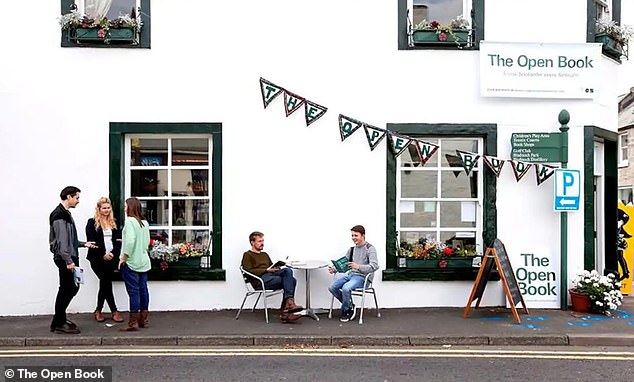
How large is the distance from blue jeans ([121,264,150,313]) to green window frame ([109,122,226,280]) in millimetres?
1160

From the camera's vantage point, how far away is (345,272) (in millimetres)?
9094

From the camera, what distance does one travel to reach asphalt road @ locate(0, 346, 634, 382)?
6.41 metres

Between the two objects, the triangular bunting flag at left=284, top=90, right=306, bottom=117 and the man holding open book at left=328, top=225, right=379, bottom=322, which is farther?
the triangular bunting flag at left=284, top=90, right=306, bottom=117

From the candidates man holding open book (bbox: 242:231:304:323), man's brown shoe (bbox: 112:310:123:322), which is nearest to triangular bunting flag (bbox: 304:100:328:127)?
man holding open book (bbox: 242:231:304:323)

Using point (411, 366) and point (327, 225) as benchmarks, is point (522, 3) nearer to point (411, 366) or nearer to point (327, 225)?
point (327, 225)

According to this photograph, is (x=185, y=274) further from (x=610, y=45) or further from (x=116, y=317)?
(x=610, y=45)

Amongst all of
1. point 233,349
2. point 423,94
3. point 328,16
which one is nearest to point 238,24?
point 328,16

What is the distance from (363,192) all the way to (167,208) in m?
3.09

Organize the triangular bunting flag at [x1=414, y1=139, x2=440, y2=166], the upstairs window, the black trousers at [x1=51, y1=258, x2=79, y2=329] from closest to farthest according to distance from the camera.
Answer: the black trousers at [x1=51, y1=258, x2=79, y2=329]
the triangular bunting flag at [x1=414, y1=139, x2=440, y2=166]
the upstairs window

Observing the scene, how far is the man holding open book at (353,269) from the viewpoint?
8828 mm

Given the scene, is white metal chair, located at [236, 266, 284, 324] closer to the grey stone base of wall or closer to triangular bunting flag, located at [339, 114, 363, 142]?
the grey stone base of wall

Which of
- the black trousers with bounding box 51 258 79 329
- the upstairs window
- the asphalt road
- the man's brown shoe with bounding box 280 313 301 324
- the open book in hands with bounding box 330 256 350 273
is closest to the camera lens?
the asphalt road

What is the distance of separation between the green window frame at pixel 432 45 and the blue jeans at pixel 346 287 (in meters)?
3.59

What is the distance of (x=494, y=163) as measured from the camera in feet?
31.3
